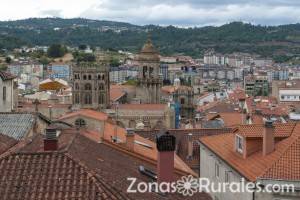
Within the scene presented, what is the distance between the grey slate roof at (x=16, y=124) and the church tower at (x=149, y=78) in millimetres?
76529

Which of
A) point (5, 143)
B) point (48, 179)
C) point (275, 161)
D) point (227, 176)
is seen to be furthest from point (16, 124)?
point (48, 179)

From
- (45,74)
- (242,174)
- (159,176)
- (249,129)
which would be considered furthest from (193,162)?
(45,74)

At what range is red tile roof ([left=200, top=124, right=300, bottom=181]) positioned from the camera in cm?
2067

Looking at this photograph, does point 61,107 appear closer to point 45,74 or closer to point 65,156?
point 65,156

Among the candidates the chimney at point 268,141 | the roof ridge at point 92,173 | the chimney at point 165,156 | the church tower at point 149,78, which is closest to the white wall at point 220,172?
the chimney at point 268,141

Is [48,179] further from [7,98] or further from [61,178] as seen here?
[7,98]

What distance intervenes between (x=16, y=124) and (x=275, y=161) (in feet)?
38.6

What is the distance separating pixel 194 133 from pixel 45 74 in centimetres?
15699

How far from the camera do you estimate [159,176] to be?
701 inches

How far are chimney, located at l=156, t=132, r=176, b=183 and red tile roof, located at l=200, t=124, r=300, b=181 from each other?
4.09 m

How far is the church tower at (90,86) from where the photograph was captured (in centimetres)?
8919

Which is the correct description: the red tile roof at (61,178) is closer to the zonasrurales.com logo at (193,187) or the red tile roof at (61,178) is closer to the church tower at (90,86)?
the zonasrurales.com logo at (193,187)

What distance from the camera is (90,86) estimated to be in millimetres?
89562

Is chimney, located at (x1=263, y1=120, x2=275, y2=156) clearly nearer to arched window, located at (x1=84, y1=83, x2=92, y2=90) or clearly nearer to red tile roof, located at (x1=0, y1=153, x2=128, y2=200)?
red tile roof, located at (x1=0, y1=153, x2=128, y2=200)
